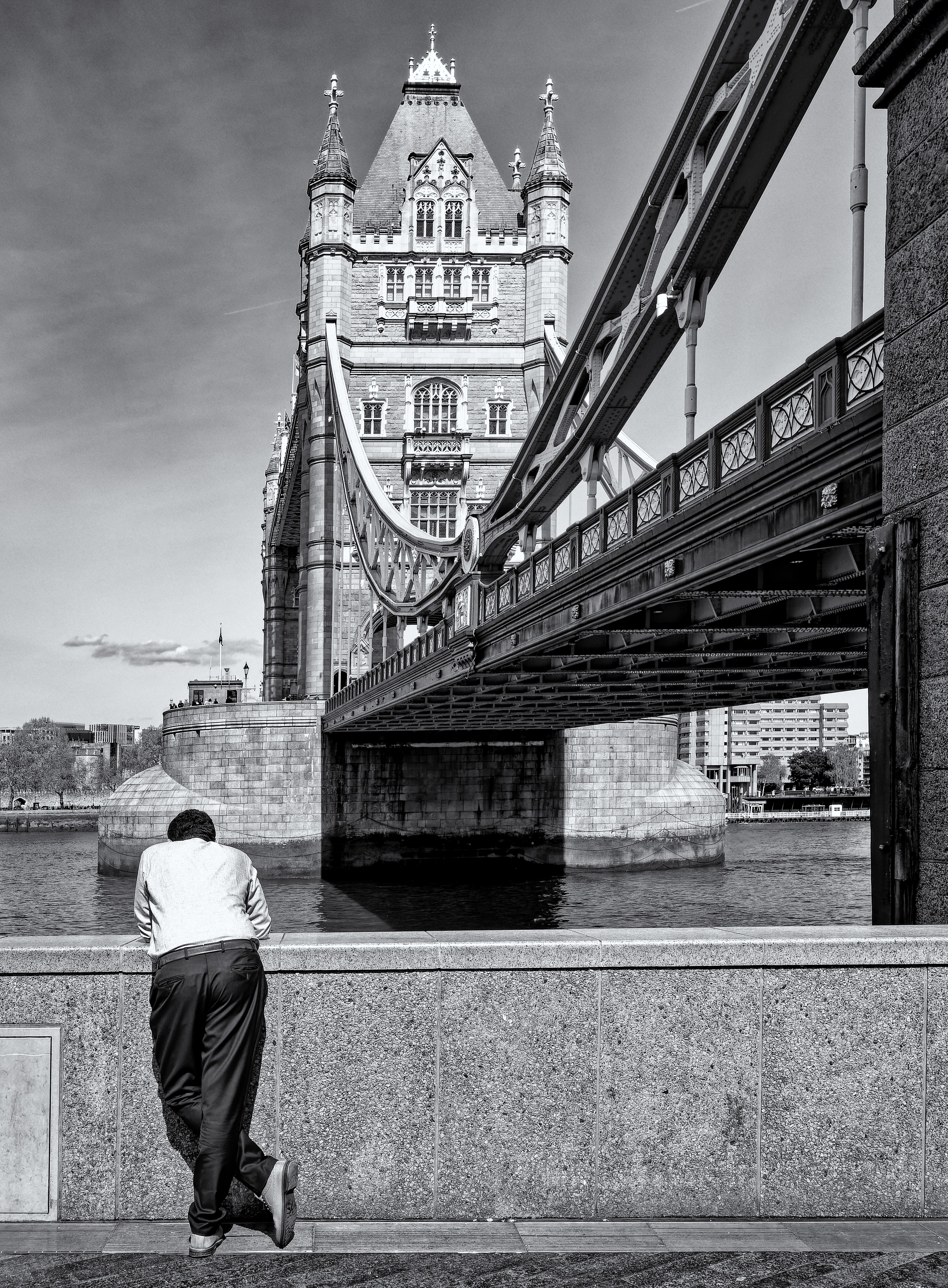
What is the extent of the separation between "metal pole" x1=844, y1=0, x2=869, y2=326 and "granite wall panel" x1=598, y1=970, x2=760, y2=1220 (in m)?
5.64

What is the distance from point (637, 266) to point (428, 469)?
116 feet

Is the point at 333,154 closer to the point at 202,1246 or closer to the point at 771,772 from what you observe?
the point at 202,1246

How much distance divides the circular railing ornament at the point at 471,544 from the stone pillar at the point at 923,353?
18.2m

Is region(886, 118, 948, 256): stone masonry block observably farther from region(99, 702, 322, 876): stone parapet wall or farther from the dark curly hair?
region(99, 702, 322, 876): stone parapet wall

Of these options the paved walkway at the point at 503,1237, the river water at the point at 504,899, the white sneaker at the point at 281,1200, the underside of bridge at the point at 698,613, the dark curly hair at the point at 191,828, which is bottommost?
the river water at the point at 504,899

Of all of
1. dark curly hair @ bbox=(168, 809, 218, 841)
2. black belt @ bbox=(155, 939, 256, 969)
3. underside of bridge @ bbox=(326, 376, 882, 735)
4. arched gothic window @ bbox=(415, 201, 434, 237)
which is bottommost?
black belt @ bbox=(155, 939, 256, 969)

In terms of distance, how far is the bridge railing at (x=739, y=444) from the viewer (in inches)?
335

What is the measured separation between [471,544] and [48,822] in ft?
168

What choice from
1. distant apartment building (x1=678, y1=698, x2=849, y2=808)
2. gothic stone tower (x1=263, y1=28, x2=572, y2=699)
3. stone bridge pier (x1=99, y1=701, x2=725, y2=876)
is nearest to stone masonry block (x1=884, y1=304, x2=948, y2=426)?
stone bridge pier (x1=99, y1=701, x2=725, y2=876)

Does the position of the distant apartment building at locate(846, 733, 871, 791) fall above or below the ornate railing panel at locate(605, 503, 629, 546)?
below

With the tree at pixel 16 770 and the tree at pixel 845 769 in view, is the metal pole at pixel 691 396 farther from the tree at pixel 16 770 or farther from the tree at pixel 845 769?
the tree at pixel 845 769

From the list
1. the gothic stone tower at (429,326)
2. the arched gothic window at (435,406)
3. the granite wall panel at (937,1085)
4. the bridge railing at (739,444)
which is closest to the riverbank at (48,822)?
the gothic stone tower at (429,326)

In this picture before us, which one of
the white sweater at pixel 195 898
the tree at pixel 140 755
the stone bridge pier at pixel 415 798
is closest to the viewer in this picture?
the white sweater at pixel 195 898

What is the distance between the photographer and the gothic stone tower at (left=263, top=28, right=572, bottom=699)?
51594 mm
